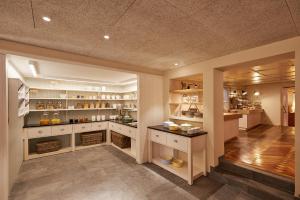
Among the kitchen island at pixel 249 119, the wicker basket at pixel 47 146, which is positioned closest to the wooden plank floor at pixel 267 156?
the kitchen island at pixel 249 119

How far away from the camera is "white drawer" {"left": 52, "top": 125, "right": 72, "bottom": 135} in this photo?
4.25 metres

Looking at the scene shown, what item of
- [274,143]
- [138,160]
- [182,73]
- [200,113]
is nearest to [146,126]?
[138,160]

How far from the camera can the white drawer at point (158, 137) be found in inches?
126

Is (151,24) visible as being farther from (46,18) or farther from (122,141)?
(122,141)

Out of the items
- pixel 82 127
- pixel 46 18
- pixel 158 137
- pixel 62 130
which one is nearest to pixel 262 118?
pixel 158 137

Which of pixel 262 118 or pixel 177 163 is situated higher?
pixel 262 118

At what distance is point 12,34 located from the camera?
1925 mm

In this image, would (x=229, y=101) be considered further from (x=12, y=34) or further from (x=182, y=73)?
(x=12, y=34)

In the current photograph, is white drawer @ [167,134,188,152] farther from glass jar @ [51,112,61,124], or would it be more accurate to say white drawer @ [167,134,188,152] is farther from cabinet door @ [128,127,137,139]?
glass jar @ [51,112,61,124]

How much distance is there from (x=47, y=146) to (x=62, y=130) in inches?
22.8

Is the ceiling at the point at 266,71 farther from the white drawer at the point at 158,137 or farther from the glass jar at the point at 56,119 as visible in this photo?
the glass jar at the point at 56,119

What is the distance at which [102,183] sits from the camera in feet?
8.84

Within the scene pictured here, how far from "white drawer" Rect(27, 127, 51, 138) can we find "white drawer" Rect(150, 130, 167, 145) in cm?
313

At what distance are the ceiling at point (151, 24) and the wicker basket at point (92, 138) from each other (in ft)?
10.9
